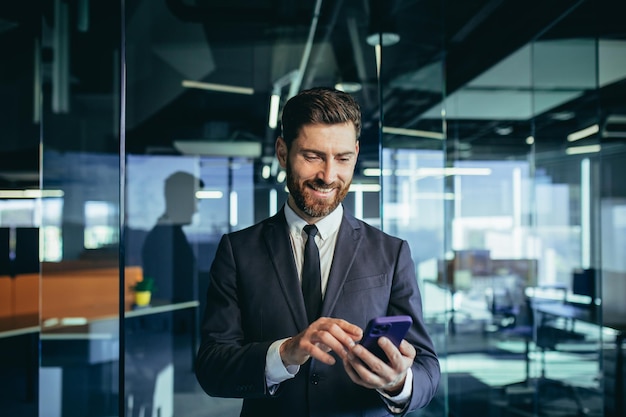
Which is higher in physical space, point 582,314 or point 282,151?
point 282,151

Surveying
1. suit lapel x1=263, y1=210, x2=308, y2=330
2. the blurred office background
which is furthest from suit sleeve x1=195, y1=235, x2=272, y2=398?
the blurred office background

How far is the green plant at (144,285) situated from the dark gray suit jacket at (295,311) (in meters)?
2.56

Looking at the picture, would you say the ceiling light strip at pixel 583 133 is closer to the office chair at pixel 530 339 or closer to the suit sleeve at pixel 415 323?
the office chair at pixel 530 339

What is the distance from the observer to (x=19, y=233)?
4031 mm

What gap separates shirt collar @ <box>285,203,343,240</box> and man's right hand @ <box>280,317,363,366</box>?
0.38 m

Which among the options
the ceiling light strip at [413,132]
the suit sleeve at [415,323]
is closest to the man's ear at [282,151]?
the suit sleeve at [415,323]

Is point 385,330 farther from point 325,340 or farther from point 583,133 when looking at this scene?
point 583,133

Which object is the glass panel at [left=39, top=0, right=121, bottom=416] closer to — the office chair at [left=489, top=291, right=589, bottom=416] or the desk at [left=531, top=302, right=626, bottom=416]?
the office chair at [left=489, top=291, right=589, bottom=416]

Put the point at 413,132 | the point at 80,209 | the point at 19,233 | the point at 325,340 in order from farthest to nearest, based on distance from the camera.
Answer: the point at 413,132 < the point at 19,233 < the point at 80,209 < the point at 325,340

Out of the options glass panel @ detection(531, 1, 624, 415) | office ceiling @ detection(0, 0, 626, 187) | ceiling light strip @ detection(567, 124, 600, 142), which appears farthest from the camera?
ceiling light strip @ detection(567, 124, 600, 142)

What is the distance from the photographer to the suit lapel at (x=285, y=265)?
137 centimetres

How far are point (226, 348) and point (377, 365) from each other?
398 millimetres

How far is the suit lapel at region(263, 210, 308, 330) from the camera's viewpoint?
1.37m

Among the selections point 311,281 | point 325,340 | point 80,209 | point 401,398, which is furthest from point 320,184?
point 80,209
